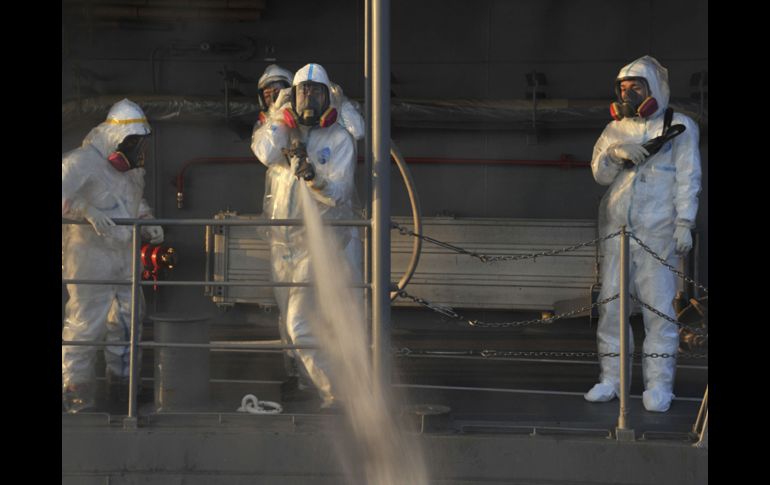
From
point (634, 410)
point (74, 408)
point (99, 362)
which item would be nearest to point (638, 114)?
point (634, 410)

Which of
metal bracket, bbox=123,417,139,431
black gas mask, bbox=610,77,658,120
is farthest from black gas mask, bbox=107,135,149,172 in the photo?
black gas mask, bbox=610,77,658,120

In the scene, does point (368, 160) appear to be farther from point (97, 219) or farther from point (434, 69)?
point (434, 69)

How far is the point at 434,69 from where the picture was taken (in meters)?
9.54

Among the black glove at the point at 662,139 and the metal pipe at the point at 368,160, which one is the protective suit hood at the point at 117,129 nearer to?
the metal pipe at the point at 368,160

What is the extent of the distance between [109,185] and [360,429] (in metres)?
2.18

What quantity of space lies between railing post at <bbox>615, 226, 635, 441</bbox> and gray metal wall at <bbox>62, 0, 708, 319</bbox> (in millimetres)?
4042

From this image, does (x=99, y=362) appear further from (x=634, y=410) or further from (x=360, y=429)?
(x=634, y=410)

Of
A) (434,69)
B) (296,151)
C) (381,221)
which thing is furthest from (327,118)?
(434,69)

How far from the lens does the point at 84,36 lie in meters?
9.71

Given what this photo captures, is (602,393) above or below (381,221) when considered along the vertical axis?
below

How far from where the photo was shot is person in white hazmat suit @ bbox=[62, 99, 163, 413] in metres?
6.14

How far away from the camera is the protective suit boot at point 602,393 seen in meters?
6.34

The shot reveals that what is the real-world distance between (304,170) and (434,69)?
3.99 meters

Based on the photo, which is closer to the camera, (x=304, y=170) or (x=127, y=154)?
(x=304, y=170)
